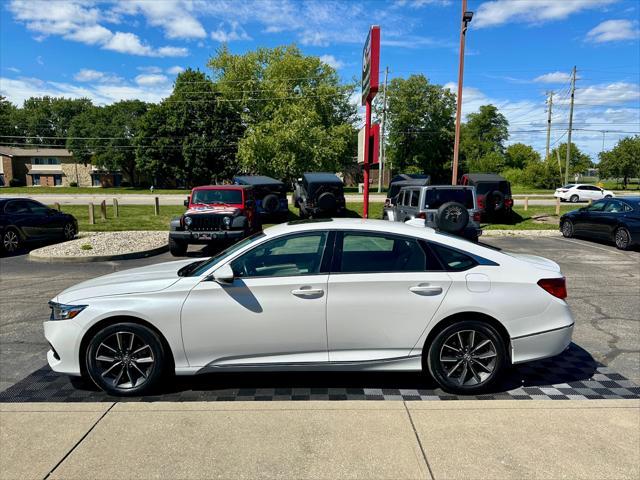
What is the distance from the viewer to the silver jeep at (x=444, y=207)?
1076 centimetres

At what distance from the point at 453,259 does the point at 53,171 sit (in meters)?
84.4

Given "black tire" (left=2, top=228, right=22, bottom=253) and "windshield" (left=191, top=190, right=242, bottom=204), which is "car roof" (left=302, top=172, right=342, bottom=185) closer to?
"windshield" (left=191, top=190, right=242, bottom=204)

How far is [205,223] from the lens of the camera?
458 inches

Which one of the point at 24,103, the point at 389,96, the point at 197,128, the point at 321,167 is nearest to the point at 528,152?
the point at 389,96

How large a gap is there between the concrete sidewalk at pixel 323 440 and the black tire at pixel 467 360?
0.22 m

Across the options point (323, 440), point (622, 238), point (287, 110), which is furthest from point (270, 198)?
point (287, 110)

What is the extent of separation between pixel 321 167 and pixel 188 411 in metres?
42.0

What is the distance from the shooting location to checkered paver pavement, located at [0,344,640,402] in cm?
405

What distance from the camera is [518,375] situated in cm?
457

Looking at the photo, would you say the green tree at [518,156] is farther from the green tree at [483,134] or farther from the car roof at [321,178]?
the car roof at [321,178]

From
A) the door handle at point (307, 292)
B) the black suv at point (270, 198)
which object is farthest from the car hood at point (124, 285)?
the black suv at point (270, 198)

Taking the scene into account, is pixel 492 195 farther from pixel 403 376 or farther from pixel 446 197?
pixel 403 376

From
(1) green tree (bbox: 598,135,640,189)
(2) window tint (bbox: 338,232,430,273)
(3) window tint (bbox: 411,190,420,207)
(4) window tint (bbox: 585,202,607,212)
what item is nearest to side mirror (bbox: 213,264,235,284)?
(2) window tint (bbox: 338,232,430,273)

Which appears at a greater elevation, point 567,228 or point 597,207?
point 597,207
